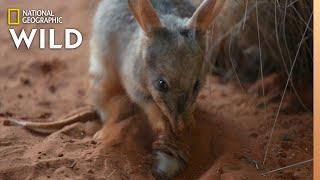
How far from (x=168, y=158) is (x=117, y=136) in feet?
1.10

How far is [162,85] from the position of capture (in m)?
3.24

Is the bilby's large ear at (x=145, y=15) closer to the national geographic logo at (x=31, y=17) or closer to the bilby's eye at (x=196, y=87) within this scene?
the bilby's eye at (x=196, y=87)

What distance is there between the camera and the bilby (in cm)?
322

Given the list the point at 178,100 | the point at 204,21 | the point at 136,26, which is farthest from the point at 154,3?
the point at 178,100

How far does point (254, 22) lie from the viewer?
4.16 metres

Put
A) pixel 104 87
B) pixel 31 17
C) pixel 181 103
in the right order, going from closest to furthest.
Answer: pixel 181 103 → pixel 31 17 → pixel 104 87

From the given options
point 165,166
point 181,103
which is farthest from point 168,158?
point 181,103

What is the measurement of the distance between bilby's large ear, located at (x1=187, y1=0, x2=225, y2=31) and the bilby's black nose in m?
0.39

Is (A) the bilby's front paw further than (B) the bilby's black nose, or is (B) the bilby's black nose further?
(A) the bilby's front paw

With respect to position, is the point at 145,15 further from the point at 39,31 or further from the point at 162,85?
the point at 39,31

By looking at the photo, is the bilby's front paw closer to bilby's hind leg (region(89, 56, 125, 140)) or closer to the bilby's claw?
the bilby's claw

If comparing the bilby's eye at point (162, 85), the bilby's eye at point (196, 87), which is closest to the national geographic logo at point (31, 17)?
the bilby's eye at point (162, 85)

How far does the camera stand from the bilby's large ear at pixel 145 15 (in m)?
3.26

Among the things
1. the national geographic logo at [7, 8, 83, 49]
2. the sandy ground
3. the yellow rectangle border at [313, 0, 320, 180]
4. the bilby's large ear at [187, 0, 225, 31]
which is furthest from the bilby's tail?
the yellow rectangle border at [313, 0, 320, 180]
